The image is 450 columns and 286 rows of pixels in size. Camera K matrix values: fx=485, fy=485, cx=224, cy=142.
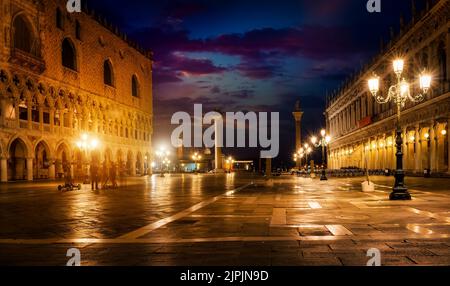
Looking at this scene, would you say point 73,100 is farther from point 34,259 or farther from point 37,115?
point 34,259

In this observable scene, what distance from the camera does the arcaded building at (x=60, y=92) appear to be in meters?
42.4

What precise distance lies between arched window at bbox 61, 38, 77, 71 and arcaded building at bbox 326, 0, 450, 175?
33.2 metres

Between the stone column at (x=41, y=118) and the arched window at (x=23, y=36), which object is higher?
the arched window at (x=23, y=36)

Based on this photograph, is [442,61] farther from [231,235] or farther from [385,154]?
[231,235]

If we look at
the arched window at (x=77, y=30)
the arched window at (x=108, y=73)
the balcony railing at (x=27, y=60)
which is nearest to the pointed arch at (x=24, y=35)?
the balcony railing at (x=27, y=60)

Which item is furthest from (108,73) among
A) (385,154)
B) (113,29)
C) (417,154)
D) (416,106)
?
(417,154)

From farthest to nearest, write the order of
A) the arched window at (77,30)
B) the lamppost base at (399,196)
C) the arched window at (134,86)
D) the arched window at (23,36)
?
the arched window at (134,86), the arched window at (77,30), the arched window at (23,36), the lamppost base at (399,196)

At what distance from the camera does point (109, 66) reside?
220ft

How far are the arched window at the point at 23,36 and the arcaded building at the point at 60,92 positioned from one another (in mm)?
90

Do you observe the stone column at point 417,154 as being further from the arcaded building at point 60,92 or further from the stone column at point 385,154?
the arcaded building at point 60,92

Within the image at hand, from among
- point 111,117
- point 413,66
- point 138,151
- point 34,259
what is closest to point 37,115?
point 111,117

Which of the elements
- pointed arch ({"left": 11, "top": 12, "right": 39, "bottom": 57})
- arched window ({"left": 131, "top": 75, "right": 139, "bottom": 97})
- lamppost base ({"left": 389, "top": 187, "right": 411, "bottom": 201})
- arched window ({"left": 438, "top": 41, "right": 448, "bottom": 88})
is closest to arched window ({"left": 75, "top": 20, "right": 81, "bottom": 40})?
pointed arch ({"left": 11, "top": 12, "right": 39, "bottom": 57})

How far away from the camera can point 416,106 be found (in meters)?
46.5

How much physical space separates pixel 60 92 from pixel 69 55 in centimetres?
642
